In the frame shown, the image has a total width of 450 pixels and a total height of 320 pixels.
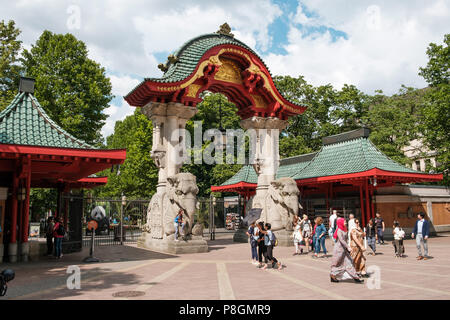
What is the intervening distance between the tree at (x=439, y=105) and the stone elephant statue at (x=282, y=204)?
52.2 ft

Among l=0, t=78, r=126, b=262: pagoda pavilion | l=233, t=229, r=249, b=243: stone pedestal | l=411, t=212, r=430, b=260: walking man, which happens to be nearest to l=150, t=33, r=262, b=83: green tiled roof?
l=0, t=78, r=126, b=262: pagoda pavilion

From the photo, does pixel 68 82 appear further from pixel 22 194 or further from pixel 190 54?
pixel 22 194

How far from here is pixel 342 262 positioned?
9430mm

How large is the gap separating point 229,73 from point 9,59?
1974 cm

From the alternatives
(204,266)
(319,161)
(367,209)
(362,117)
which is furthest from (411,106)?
(204,266)

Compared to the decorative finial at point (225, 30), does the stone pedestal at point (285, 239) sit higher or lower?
lower

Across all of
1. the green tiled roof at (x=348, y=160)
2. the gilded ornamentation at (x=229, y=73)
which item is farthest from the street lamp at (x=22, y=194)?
the green tiled roof at (x=348, y=160)

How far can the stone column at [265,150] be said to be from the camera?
2064cm

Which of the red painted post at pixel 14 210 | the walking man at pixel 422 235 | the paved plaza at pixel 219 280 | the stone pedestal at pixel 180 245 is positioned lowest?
the paved plaza at pixel 219 280

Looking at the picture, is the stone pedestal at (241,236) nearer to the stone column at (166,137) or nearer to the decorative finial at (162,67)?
the stone column at (166,137)

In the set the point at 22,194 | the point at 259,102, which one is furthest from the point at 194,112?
the point at 22,194

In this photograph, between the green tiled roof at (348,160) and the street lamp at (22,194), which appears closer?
the street lamp at (22,194)

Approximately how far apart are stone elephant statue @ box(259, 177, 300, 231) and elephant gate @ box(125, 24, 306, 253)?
0.18ft

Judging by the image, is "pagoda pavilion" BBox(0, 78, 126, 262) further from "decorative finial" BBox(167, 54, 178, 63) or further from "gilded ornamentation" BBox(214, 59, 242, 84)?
"gilded ornamentation" BBox(214, 59, 242, 84)
